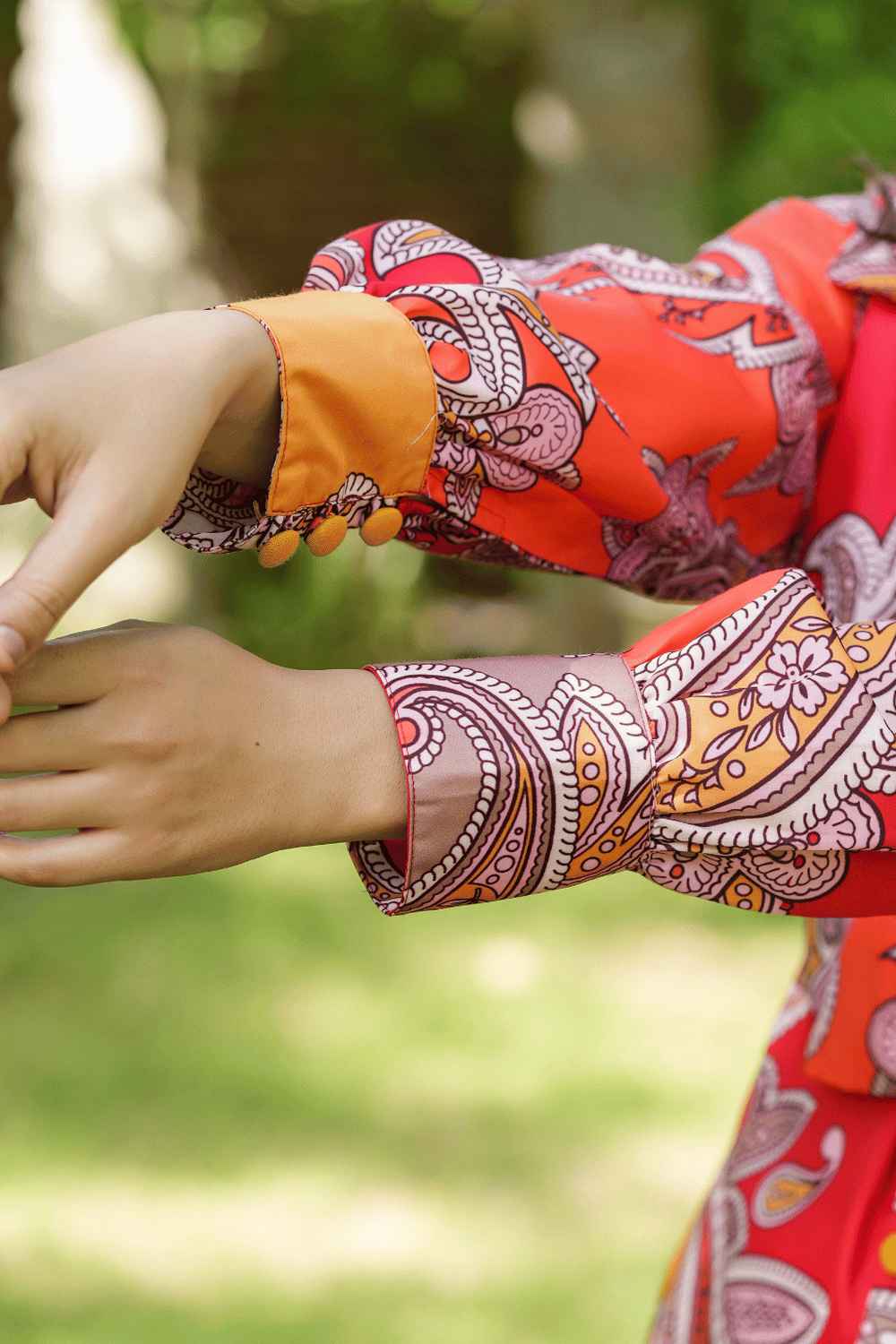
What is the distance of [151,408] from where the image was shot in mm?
720

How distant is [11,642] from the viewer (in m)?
0.65

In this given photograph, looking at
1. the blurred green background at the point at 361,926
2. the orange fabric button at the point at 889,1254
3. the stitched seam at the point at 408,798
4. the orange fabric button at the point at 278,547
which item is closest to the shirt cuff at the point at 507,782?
the stitched seam at the point at 408,798

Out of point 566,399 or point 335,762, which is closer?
point 335,762

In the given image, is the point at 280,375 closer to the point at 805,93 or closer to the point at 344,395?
the point at 344,395

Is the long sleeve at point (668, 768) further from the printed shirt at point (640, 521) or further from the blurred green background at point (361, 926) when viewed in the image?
the blurred green background at point (361, 926)

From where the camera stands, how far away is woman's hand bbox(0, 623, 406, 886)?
701 mm

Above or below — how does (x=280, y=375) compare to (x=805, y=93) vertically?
below

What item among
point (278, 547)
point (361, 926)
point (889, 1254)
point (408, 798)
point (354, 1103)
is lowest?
point (354, 1103)

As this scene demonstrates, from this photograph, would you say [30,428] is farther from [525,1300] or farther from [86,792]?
[525,1300]

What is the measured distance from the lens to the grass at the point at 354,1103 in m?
2.49

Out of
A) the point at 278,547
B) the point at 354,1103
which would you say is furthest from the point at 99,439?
the point at 354,1103

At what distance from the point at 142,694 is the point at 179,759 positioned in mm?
33

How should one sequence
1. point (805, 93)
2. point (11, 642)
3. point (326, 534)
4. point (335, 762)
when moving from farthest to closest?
point (805, 93) → point (326, 534) → point (335, 762) → point (11, 642)

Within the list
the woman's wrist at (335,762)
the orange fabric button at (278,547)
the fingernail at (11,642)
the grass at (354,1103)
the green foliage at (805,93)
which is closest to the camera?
the fingernail at (11,642)
